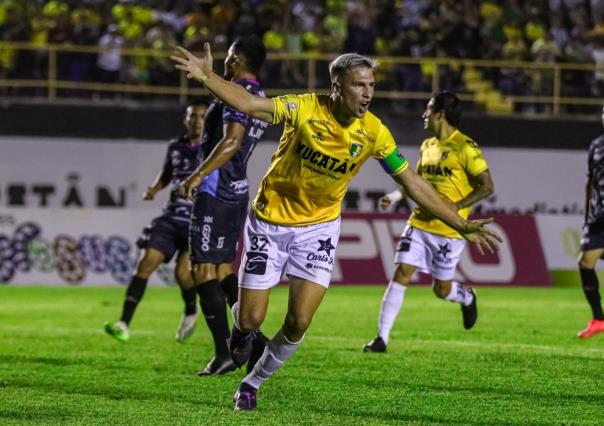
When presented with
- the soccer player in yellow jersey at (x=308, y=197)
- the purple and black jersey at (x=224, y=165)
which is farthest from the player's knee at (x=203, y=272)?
the soccer player in yellow jersey at (x=308, y=197)

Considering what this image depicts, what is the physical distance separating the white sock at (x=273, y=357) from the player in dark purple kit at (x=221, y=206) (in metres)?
1.80

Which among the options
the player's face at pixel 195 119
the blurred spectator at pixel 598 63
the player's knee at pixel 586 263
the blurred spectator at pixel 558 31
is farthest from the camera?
the blurred spectator at pixel 558 31

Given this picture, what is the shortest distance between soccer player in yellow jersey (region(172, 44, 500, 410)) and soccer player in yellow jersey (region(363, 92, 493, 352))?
395cm

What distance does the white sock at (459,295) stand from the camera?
12578mm

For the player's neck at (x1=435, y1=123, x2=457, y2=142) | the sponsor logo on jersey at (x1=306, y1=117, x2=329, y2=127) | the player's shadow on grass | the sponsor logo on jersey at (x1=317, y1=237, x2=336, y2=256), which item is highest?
the sponsor logo on jersey at (x1=306, y1=117, x2=329, y2=127)

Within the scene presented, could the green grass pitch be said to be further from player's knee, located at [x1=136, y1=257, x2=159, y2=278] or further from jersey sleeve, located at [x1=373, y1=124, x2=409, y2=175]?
jersey sleeve, located at [x1=373, y1=124, x2=409, y2=175]

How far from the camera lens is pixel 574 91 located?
2756cm

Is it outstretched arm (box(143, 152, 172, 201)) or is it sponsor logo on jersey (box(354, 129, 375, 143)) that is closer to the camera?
sponsor logo on jersey (box(354, 129, 375, 143))

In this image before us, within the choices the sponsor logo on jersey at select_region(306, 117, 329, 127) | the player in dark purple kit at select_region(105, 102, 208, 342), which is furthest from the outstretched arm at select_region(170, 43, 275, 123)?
the player in dark purple kit at select_region(105, 102, 208, 342)

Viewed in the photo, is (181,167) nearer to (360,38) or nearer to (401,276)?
(401,276)

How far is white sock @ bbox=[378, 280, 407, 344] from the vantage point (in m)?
11.9

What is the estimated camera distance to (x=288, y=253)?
8164 mm

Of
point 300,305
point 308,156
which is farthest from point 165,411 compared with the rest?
point 308,156

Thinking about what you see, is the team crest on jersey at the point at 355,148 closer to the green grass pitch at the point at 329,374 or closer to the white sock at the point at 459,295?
the green grass pitch at the point at 329,374
